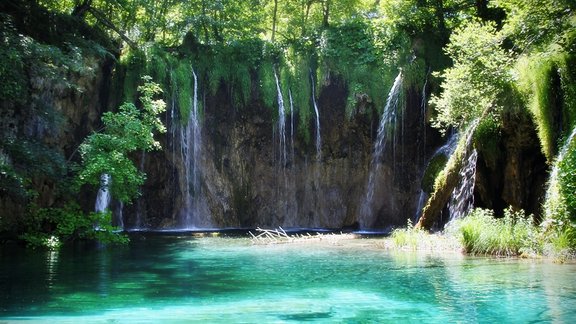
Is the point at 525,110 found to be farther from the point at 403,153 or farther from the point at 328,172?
the point at 328,172

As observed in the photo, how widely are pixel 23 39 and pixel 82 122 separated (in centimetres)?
795

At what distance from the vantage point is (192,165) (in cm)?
2523

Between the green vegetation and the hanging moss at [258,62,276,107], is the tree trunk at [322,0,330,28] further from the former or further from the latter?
the hanging moss at [258,62,276,107]

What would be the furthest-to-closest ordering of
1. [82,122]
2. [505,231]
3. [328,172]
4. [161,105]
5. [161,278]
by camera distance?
[328,172] < [82,122] < [161,105] < [505,231] < [161,278]

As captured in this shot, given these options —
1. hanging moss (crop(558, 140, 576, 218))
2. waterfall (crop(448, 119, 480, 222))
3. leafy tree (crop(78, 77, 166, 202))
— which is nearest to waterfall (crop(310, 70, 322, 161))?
waterfall (crop(448, 119, 480, 222))

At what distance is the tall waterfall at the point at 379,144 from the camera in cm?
2455

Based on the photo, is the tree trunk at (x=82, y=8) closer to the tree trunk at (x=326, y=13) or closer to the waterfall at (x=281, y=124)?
the waterfall at (x=281, y=124)

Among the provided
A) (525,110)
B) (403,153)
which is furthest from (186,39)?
Answer: (525,110)

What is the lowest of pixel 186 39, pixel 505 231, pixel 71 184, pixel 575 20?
pixel 505 231

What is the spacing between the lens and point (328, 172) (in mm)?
26188

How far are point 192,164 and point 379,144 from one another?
8300mm

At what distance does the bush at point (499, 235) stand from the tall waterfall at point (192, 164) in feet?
45.8

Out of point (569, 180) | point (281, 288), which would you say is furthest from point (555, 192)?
point (281, 288)

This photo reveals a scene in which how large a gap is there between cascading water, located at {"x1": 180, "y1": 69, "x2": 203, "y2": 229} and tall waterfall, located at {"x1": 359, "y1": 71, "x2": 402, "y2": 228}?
737 centimetres
